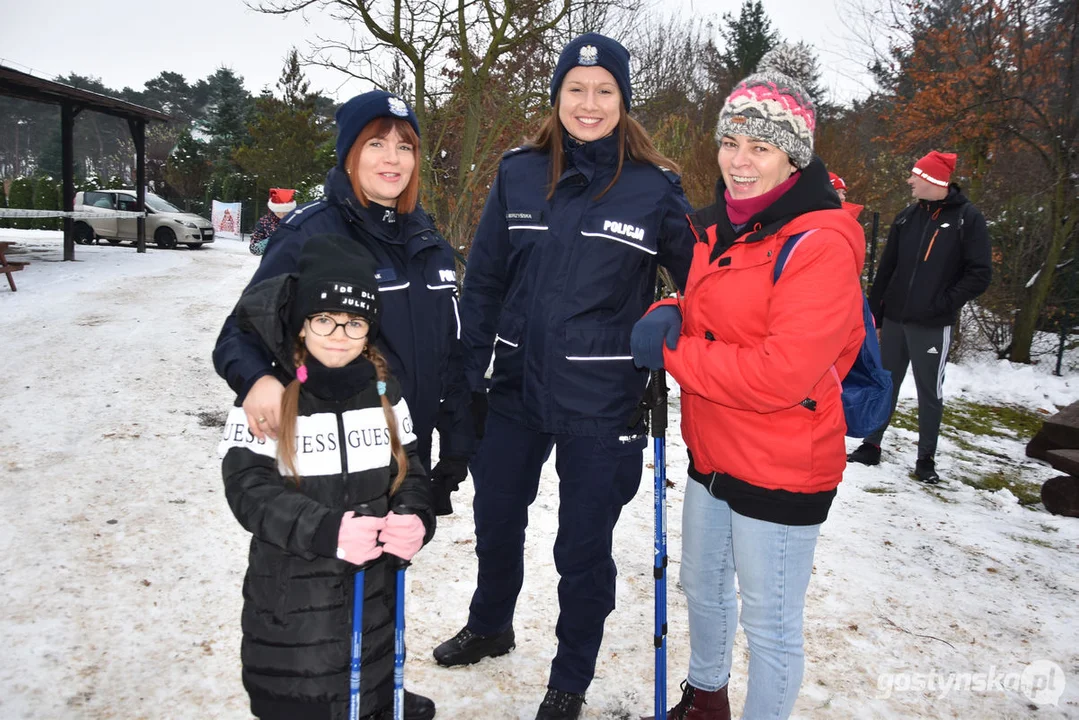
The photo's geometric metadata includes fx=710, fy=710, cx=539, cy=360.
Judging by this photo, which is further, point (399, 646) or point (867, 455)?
point (867, 455)

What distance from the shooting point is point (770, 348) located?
6.25 ft

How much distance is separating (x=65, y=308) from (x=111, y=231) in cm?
1183

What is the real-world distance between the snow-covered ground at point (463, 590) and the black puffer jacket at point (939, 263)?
1299 millimetres

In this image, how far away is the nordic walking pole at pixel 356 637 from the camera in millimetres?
1893

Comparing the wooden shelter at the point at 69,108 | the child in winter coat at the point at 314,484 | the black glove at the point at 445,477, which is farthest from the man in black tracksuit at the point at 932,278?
the wooden shelter at the point at 69,108

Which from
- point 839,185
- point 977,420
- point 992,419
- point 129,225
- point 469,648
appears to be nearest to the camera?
point 469,648

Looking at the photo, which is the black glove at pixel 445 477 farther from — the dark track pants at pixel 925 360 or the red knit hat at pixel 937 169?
the red knit hat at pixel 937 169

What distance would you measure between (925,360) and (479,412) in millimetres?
3980

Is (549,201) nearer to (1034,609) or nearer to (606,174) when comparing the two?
(606,174)

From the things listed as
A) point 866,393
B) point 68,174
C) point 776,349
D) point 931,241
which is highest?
point 68,174

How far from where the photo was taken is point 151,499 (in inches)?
163

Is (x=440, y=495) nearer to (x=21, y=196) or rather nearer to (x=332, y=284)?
(x=332, y=284)

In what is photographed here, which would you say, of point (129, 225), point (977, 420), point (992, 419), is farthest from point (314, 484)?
point (129, 225)

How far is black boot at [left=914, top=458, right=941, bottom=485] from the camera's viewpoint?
5340 millimetres
